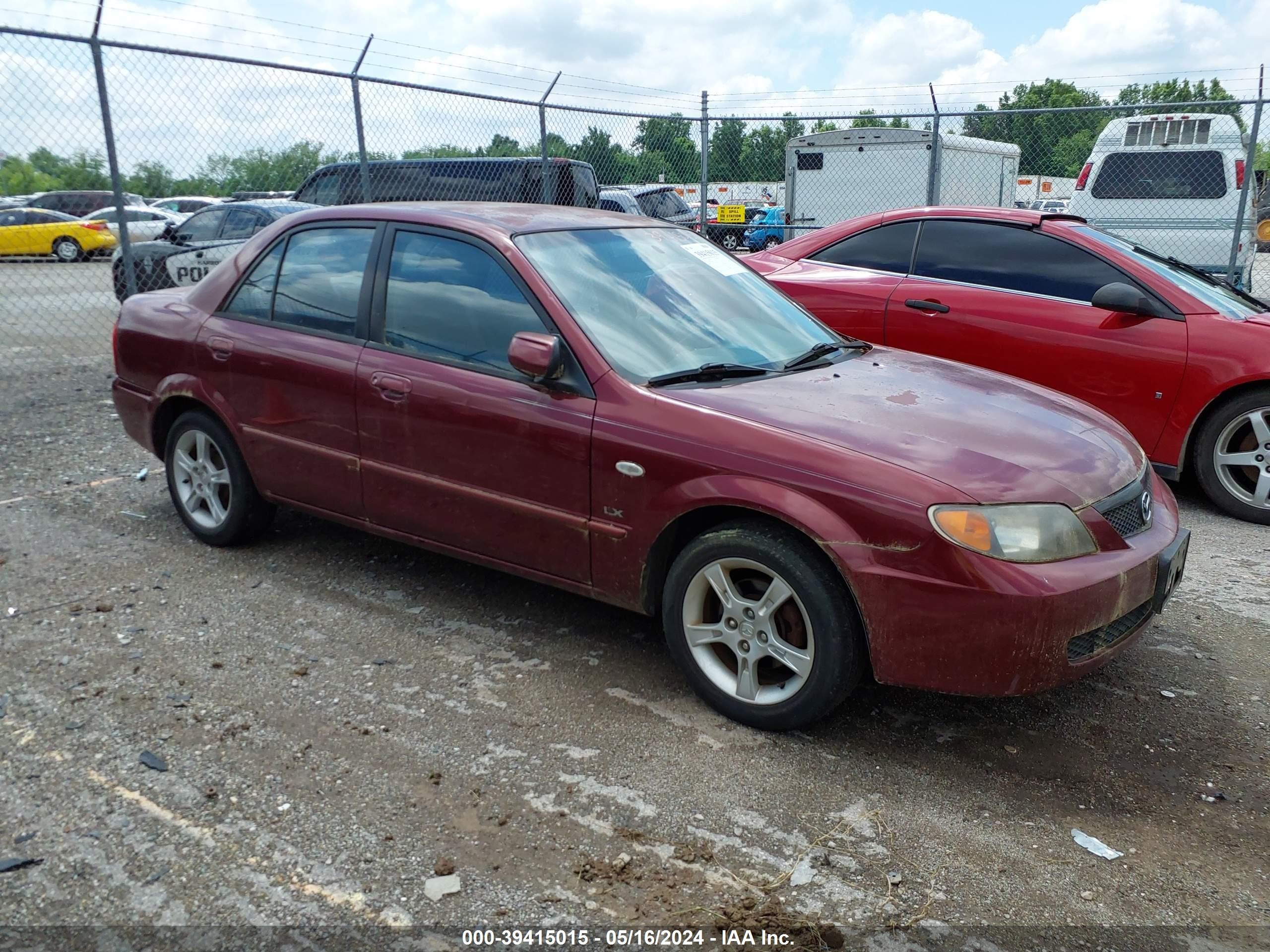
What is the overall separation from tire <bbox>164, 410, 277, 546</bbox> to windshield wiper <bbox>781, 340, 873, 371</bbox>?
2.49 meters

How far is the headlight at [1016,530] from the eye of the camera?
120 inches

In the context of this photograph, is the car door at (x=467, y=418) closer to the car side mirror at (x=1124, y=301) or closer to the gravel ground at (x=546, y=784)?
the gravel ground at (x=546, y=784)

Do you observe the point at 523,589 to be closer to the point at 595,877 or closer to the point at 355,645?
the point at 355,645

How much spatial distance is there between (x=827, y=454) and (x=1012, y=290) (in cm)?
364

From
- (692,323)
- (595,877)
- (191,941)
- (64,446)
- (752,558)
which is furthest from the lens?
(64,446)

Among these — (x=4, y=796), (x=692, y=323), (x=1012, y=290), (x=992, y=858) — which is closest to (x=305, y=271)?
(x=692, y=323)

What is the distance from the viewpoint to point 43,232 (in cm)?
2417

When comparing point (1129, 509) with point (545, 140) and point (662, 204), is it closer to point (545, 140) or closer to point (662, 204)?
point (545, 140)

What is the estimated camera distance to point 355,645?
13.4 ft

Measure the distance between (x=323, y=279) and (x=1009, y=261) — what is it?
4.05 m

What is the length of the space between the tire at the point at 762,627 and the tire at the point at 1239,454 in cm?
350

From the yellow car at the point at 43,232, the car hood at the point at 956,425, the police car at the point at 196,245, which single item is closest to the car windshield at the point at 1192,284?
the car hood at the point at 956,425

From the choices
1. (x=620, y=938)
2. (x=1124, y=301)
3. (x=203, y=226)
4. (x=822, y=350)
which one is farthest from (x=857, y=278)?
(x=203, y=226)

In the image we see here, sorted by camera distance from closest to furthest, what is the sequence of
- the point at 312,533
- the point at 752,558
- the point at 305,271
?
the point at 752,558 → the point at 305,271 → the point at 312,533
